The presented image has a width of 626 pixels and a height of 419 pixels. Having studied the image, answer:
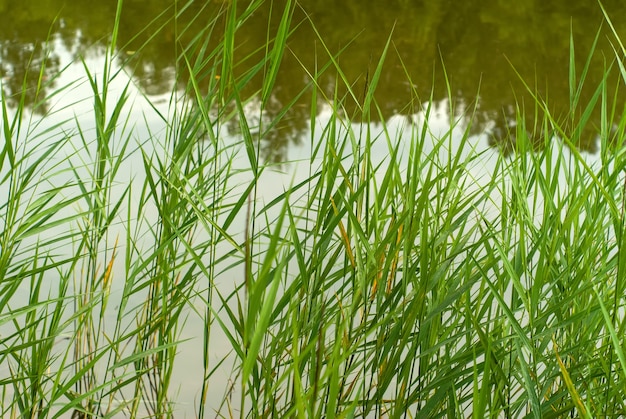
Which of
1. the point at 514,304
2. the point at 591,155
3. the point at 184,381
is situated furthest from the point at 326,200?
the point at 591,155

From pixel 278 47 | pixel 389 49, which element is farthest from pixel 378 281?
pixel 389 49

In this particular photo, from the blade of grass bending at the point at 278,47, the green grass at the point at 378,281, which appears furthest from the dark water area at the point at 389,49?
the blade of grass bending at the point at 278,47

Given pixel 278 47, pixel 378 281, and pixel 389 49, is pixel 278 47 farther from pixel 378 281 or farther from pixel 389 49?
pixel 389 49

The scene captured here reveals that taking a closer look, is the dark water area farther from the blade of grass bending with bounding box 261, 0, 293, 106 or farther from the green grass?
the blade of grass bending with bounding box 261, 0, 293, 106

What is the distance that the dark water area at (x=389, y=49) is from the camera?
3551 mm

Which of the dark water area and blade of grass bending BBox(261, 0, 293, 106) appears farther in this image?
the dark water area

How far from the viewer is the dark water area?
3551 millimetres

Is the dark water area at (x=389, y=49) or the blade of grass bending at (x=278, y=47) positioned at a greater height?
the dark water area at (x=389, y=49)

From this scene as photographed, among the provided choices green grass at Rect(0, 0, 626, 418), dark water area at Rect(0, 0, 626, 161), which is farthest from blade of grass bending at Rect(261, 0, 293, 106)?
dark water area at Rect(0, 0, 626, 161)

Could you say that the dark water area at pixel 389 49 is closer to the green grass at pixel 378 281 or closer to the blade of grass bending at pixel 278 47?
the green grass at pixel 378 281

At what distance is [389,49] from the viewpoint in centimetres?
439

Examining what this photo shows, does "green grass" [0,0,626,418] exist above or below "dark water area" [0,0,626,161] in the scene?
below

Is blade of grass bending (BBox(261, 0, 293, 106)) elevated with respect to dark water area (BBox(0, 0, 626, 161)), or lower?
lower

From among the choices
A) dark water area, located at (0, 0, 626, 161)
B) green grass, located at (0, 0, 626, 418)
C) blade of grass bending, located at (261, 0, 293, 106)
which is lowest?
green grass, located at (0, 0, 626, 418)
